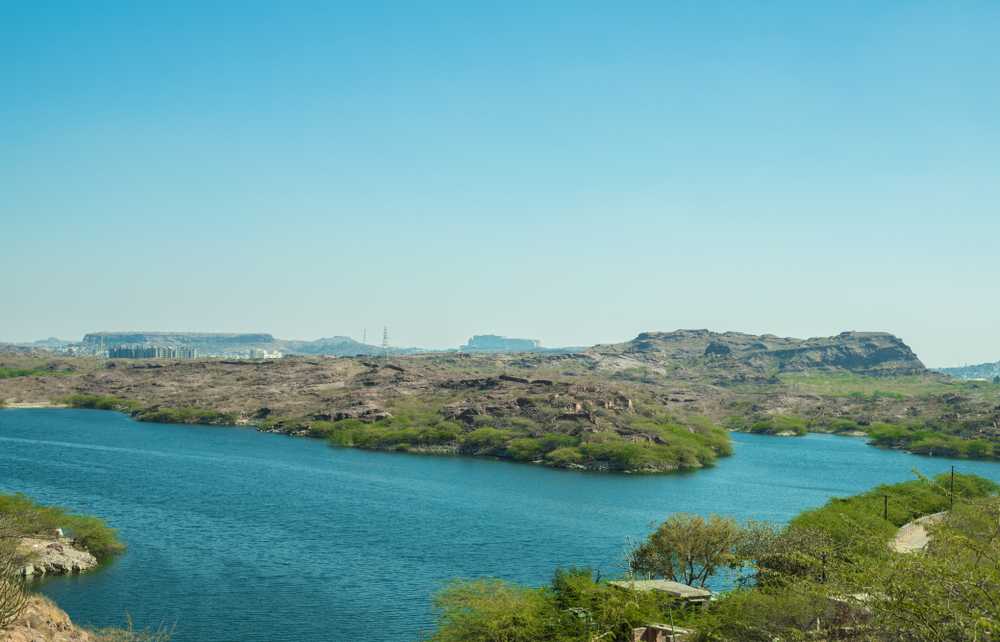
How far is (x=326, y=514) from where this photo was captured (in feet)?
263

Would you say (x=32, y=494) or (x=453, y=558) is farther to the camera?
(x=32, y=494)

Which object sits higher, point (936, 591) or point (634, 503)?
point (936, 591)

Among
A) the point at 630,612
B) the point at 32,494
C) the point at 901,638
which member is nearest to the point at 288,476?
the point at 32,494

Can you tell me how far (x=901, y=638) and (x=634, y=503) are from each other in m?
77.0

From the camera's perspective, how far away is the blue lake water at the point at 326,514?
165 feet

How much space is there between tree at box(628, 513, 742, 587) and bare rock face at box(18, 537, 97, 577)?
37577mm

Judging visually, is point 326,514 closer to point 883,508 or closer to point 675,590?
point 675,590

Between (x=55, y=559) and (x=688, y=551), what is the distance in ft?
139

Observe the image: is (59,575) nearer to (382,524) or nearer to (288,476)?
(382,524)

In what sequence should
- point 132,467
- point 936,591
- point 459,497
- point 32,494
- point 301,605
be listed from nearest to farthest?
point 936,591, point 301,605, point 32,494, point 459,497, point 132,467

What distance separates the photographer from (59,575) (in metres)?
55.2

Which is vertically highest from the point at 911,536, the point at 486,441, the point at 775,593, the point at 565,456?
the point at 775,593

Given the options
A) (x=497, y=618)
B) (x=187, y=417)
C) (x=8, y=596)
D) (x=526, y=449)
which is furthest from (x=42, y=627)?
(x=187, y=417)

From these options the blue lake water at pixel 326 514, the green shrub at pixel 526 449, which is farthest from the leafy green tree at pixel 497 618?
the green shrub at pixel 526 449
